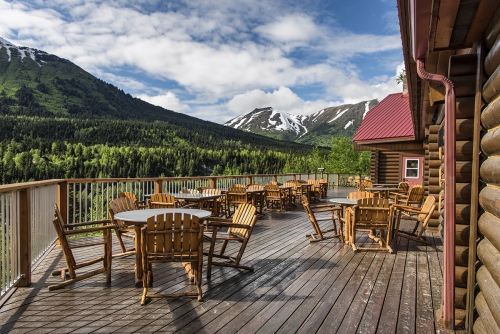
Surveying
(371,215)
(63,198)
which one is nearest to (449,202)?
(371,215)

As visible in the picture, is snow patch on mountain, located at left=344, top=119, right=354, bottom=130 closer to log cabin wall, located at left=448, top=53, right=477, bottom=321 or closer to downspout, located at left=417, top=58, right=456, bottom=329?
log cabin wall, located at left=448, top=53, right=477, bottom=321

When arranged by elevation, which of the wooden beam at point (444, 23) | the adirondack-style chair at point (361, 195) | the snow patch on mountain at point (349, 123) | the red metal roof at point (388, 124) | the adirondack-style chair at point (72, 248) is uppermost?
the snow patch on mountain at point (349, 123)

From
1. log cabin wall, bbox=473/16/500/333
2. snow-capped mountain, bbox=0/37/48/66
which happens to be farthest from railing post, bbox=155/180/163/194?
snow-capped mountain, bbox=0/37/48/66

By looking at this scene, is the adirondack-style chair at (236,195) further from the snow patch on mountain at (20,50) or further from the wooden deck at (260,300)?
the snow patch on mountain at (20,50)

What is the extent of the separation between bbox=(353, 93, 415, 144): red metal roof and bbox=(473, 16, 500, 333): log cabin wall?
9.96 metres

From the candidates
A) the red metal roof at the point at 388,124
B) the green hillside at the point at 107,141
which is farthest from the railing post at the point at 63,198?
the green hillside at the point at 107,141

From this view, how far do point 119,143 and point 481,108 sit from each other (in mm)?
61465

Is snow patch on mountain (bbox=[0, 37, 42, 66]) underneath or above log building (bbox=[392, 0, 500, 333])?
above

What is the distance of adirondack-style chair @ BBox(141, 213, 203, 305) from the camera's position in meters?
3.01

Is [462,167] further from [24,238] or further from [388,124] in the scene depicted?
[388,124]

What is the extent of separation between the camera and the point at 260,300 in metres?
3.05

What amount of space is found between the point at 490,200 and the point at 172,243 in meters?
2.48

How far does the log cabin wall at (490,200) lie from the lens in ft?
6.13

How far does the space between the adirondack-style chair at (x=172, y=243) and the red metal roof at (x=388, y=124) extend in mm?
10385
